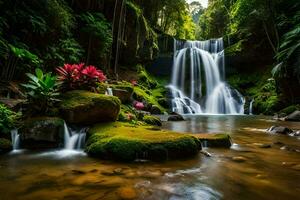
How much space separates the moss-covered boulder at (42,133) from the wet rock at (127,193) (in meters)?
3.14

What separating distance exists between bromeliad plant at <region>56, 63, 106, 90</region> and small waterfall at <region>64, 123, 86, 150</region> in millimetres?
1522

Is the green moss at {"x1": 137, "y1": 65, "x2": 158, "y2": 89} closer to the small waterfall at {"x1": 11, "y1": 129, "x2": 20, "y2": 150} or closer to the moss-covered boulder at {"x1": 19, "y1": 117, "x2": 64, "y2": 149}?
the moss-covered boulder at {"x1": 19, "y1": 117, "x2": 64, "y2": 149}

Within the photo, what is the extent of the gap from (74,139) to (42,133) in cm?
67

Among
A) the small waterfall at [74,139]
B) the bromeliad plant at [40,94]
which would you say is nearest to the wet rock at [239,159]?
the small waterfall at [74,139]

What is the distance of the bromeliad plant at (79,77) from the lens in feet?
24.2

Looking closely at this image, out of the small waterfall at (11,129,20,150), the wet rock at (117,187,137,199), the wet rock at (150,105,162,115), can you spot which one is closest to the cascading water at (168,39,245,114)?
the wet rock at (150,105,162,115)


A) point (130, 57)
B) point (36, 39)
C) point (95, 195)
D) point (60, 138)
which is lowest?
point (95, 195)

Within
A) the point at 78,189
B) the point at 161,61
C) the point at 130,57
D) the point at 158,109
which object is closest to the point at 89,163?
the point at 78,189

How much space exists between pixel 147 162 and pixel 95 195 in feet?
5.45

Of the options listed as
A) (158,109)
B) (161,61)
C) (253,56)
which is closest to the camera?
(158,109)

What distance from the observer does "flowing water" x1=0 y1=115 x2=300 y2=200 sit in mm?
3324

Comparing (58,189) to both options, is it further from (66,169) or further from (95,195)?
(66,169)

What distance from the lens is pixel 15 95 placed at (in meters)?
9.34

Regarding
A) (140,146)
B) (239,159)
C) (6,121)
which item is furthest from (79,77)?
(239,159)
